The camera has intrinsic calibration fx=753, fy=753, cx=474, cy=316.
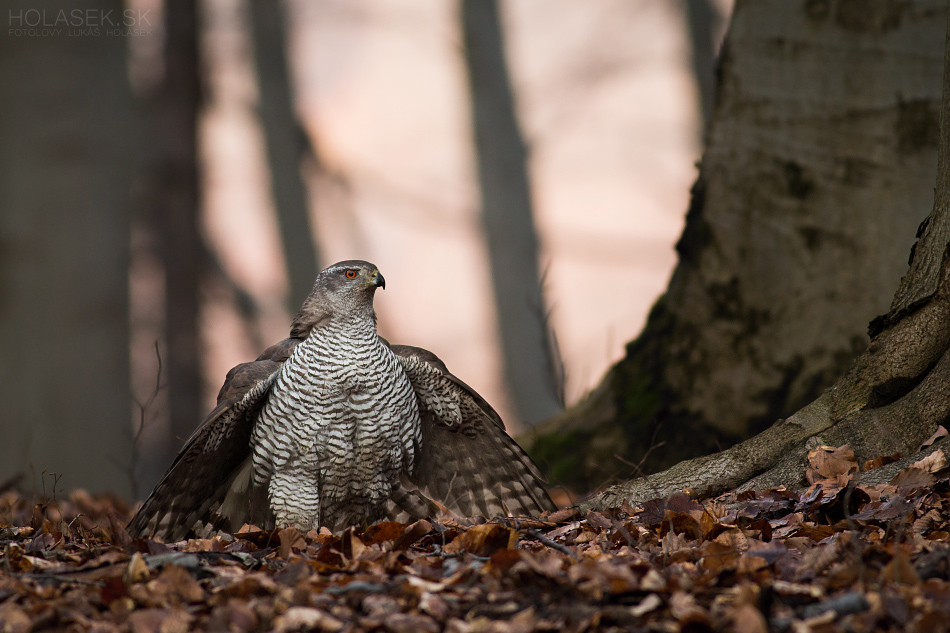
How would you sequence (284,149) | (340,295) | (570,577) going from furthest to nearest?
(284,149), (340,295), (570,577)

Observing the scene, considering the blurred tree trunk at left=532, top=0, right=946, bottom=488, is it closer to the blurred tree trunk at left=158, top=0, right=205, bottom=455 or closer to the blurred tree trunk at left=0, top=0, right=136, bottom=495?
the blurred tree trunk at left=0, top=0, right=136, bottom=495

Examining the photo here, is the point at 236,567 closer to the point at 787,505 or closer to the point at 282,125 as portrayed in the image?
the point at 787,505

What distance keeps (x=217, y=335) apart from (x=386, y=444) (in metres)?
6.96

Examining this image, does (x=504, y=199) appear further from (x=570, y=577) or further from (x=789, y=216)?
(x=570, y=577)

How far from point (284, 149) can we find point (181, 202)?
1.47 meters

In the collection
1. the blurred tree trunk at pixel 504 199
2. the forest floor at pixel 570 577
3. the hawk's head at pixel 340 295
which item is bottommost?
the forest floor at pixel 570 577

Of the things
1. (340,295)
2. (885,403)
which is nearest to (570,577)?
(885,403)

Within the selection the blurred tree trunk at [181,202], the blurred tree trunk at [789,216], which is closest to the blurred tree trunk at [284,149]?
the blurred tree trunk at [181,202]

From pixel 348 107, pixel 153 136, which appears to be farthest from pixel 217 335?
pixel 348 107

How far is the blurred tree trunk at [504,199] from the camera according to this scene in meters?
9.96

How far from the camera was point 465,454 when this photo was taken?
3609 mm

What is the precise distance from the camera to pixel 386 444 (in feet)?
10.8

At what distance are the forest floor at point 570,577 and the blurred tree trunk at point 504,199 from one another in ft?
24.2

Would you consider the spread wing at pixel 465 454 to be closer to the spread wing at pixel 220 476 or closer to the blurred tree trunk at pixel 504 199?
the spread wing at pixel 220 476
